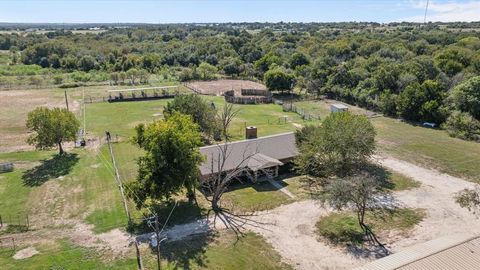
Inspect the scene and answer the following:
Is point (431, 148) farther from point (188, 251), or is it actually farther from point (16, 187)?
point (16, 187)

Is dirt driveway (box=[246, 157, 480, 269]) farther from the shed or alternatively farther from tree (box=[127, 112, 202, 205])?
the shed

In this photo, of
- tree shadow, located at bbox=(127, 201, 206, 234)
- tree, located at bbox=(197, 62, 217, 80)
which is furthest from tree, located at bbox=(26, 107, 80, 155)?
tree, located at bbox=(197, 62, 217, 80)

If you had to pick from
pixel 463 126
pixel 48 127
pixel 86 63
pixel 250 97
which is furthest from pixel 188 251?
pixel 86 63

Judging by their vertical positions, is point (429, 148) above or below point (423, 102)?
below

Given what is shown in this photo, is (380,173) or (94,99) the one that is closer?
(380,173)

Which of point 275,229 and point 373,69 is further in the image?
point 373,69

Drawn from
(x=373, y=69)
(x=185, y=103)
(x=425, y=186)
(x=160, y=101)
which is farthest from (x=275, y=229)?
(x=373, y=69)

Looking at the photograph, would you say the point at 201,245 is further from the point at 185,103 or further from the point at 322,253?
the point at 185,103
